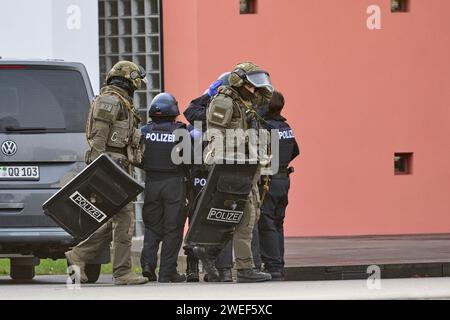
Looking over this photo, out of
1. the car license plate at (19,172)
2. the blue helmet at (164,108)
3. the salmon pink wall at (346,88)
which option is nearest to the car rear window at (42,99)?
the car license plate at (19,172)

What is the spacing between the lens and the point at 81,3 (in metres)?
19.9

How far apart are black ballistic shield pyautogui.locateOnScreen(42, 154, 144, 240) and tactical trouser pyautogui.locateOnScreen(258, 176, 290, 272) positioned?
77.3 inches

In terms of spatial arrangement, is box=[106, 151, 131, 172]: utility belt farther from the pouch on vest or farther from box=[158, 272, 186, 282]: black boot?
box=[158, 272, 186, 282]: black boot

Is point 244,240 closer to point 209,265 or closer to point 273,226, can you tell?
point 209,265

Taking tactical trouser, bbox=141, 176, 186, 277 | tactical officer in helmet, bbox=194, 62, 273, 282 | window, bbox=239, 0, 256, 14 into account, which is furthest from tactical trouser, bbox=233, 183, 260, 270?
window, bbox=239, 0, 256, 14

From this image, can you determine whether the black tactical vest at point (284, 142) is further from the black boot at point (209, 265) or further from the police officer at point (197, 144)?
the black boot at point (209, 265)

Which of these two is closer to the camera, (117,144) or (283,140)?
(117,144)

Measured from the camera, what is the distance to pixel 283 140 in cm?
1337

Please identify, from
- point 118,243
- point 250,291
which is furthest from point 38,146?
point 250,291

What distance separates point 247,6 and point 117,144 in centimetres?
863

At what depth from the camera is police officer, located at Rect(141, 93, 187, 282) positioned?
500 inches

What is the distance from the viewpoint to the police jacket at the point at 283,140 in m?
13.4

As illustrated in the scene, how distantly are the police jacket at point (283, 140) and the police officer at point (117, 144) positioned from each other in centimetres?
185
